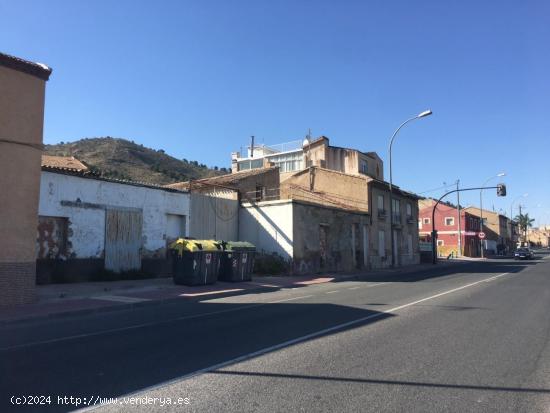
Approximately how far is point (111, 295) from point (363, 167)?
33453 millimetres

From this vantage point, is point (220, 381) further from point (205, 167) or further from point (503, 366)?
point (205, 167)

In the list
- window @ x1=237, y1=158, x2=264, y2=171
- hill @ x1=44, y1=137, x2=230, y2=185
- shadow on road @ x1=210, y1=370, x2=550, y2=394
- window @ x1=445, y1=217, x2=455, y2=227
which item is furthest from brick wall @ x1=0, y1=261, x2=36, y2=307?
window @ x1=445, y1=217, x2=455, y2=227

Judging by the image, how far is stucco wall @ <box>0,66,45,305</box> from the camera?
12.0 metres

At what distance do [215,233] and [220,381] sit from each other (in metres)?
20.1

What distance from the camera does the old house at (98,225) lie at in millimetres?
17016

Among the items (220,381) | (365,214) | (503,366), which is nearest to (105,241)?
(220,381)

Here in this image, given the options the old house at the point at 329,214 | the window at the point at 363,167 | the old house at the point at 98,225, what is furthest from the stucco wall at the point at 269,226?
the window at the point at 363,167

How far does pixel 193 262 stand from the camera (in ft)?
58.9

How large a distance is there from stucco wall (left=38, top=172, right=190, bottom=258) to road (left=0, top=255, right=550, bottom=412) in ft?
23.8

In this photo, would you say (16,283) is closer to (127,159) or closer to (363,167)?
(363,167)

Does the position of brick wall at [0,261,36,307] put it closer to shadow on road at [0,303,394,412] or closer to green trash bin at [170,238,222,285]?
shadow on road at [0,303,394,412]

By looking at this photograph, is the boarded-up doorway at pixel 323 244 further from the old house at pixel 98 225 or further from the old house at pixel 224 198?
the old house at pixel 98 225

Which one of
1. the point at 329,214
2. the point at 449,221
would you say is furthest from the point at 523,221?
the point at 329,214

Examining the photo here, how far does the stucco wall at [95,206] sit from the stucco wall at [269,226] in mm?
5990
